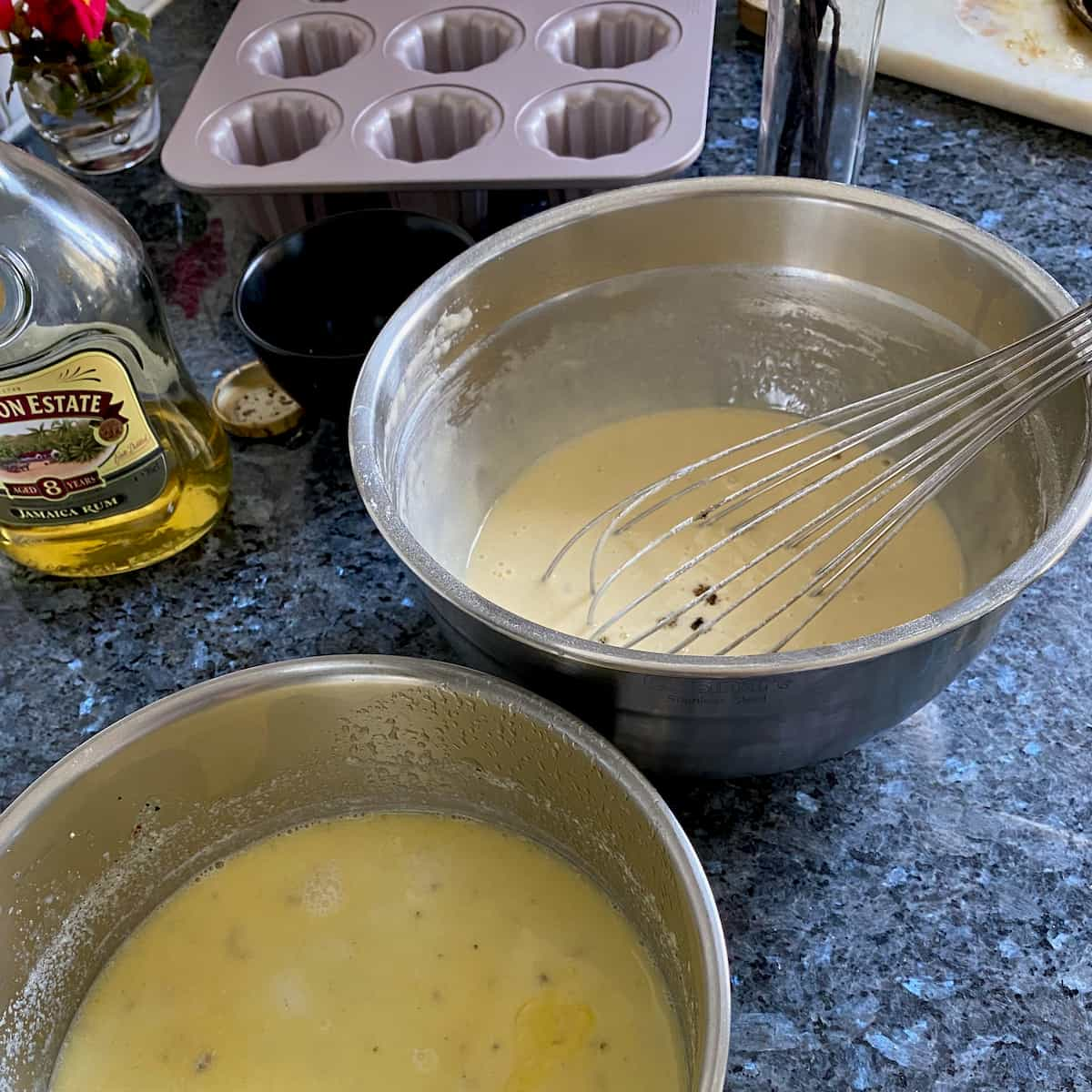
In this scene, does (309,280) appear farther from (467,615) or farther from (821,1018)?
(821,1018)

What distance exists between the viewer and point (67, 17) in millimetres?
857

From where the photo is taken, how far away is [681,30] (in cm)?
93

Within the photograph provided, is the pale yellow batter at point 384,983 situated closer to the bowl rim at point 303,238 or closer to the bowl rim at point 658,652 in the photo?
the bowl rim at point 658,652

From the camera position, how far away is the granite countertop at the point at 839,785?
1.73ft

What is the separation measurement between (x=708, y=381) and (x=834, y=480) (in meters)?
0.14

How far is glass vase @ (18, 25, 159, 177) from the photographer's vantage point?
3.05 feet

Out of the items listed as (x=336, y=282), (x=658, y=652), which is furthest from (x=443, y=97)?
(x=658, y=652)

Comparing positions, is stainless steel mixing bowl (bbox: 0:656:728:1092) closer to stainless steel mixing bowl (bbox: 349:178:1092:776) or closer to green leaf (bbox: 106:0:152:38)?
stainless steel mixing bowl (bbox: 349:178:1092:776)

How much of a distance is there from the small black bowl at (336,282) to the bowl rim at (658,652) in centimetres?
10

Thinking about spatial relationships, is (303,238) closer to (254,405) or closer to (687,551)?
(254,405)

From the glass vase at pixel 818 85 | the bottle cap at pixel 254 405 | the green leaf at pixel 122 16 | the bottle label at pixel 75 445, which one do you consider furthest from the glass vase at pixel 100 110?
the glass vase at pixel 818 85

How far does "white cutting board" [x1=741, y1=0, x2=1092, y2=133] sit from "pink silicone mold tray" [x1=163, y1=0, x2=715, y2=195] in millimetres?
200

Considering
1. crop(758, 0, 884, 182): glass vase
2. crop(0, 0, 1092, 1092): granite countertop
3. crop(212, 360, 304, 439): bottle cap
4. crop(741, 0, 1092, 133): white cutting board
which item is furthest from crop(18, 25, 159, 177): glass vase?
crop(741, 0, 1092, 133): white cutting board

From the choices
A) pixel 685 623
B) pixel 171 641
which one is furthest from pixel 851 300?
pixel 171 641
